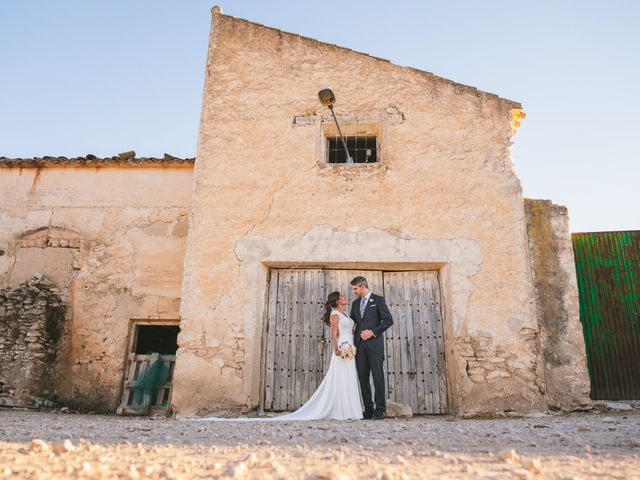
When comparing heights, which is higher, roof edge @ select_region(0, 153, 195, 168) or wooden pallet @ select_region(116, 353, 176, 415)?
roof edge @ select_region(0, 153, 195, 168)

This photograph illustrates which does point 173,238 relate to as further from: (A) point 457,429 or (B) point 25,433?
(A) point 457,429

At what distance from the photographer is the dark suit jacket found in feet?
19.5

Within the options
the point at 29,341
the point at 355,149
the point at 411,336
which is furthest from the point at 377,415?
the point at 29,341

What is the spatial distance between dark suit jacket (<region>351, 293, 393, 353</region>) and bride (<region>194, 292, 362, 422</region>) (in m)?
0.10

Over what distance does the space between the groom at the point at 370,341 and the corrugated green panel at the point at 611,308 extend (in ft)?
12.2

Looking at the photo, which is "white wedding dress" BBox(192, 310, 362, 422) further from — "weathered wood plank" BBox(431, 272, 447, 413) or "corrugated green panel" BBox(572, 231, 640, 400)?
"corrugated green panel" BBox(572, 231, 640, 400)

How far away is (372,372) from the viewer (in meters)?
5.73

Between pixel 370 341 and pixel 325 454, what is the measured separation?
3.09 meters

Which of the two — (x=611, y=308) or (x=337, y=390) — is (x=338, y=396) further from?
(x=611, y=308)

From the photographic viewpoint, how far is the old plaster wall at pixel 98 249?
8094 mm

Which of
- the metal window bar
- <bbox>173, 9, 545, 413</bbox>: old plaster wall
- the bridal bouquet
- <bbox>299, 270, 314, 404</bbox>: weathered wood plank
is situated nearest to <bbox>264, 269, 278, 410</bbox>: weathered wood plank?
<bbox>173, 9, 545, 413</bbox>: old plaster wall

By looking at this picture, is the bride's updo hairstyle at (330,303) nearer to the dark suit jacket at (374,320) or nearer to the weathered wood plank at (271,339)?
the dark suit jacket at (374,320)

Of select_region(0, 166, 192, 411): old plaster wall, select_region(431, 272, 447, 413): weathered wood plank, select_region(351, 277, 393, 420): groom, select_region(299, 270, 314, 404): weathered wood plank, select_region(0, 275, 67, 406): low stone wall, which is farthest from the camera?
select_region(0, 166, 192, 411): old plaster wall

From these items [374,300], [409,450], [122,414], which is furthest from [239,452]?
[122,414]
